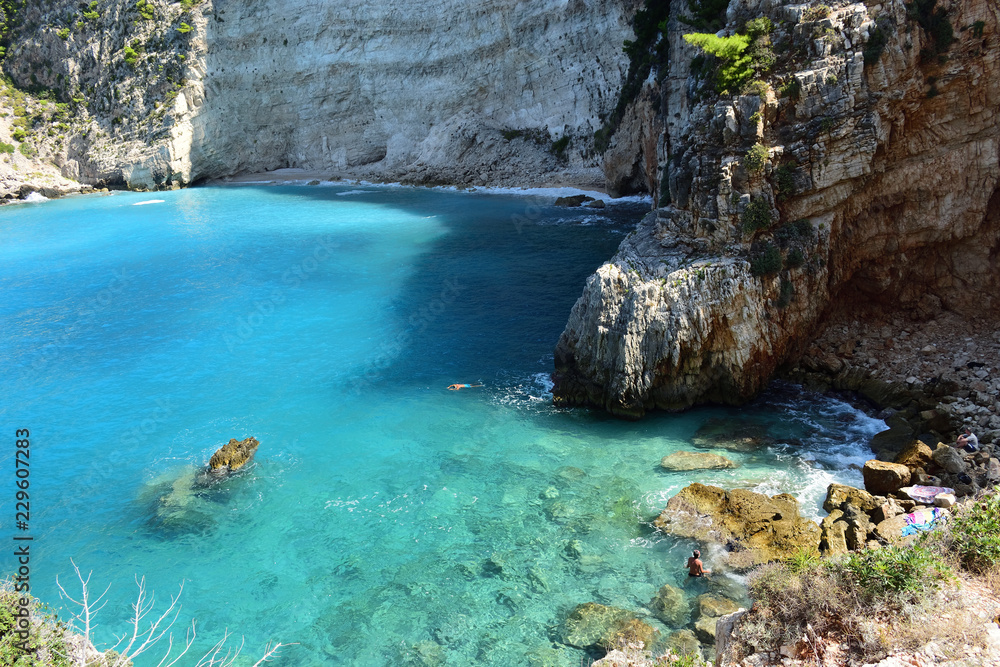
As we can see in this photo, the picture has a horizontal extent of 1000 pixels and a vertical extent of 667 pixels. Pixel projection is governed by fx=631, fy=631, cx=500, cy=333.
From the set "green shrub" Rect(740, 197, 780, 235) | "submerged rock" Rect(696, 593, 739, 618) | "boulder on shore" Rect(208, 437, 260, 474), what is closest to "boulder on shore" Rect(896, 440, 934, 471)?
"submerged rock" Rect(696, 593, 739, 618)

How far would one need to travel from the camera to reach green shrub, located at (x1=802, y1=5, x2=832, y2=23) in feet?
65.9

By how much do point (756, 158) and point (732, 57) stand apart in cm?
358

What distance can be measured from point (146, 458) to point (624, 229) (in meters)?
31.4

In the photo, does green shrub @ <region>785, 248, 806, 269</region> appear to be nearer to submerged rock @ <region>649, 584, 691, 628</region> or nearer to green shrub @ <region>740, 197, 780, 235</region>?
green shrub @ <region>740, 197, 780, 235</region>

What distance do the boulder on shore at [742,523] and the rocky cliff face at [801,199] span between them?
5143 mm

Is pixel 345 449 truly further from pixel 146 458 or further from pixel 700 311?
pixel 700 311

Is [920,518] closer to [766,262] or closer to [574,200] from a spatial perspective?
[766,262]

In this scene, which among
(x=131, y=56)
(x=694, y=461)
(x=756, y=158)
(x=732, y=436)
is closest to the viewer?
(x=694, y=461)

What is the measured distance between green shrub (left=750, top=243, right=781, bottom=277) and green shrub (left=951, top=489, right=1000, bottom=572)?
11325 millimetres

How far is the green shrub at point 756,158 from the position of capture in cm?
2050

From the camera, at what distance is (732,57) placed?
2102cm

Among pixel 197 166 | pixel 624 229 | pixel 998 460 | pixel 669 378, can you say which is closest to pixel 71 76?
pixel 197 166

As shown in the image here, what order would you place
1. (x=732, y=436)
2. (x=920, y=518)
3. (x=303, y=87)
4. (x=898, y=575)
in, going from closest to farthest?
(x=898, y=575) < (x=920, y=518) < (x=732, y=436) < (x=303, y=87)

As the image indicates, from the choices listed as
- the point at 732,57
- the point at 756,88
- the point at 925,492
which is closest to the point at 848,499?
the point at 925,492
